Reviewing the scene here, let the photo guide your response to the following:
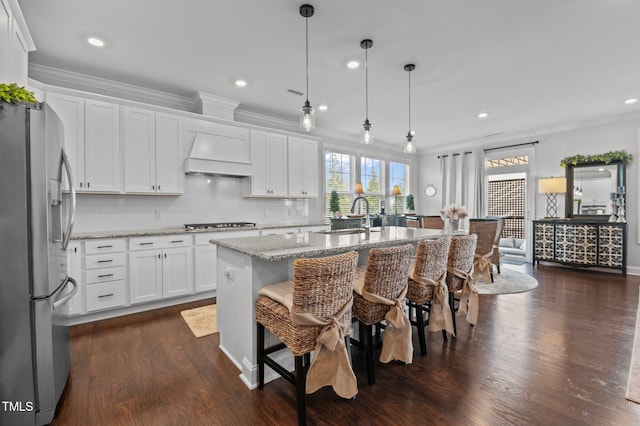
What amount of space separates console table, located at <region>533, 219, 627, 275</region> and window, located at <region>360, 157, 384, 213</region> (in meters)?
3.15

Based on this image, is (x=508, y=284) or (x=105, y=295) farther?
(x=508, y=284)

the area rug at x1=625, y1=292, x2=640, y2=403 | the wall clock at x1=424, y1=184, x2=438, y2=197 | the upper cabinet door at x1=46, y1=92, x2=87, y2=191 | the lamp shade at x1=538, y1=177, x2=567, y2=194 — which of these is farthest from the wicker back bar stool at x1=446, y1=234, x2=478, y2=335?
the wall clock at x1=424, y1=184, x2=438, y2=197

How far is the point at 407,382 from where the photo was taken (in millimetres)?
2072

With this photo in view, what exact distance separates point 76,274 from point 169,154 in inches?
67.8


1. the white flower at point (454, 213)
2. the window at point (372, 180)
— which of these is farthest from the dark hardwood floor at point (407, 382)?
the window at point (372, 180)

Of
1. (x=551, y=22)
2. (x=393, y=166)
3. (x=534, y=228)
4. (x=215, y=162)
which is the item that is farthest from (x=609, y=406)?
(x=393, y=166)

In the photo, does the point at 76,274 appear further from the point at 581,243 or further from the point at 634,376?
the point at 581,243

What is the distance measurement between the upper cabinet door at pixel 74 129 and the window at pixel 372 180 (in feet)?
16.3

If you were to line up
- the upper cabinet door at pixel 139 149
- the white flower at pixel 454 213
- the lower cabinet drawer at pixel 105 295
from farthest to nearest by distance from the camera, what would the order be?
the upper cabinet door at pixel 139 149
the white flower at pixel 454 213
the lower cabinet drawer at pixel 105 295

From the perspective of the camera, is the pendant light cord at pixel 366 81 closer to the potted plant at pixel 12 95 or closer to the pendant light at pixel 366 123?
the pendant light at pixel 366 123

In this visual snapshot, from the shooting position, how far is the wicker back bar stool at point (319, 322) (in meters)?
1.58

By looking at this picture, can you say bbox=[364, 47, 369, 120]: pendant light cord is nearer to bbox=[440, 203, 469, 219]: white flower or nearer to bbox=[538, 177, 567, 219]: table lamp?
bbox=[440, 203, 469, 219]: white flower

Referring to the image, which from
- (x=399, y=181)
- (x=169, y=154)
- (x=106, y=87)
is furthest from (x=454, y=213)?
(x=106, y=87)

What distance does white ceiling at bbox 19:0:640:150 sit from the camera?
7.98 feet
